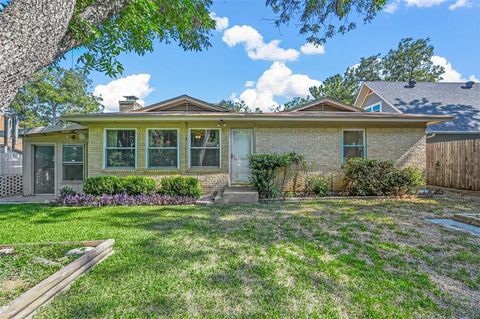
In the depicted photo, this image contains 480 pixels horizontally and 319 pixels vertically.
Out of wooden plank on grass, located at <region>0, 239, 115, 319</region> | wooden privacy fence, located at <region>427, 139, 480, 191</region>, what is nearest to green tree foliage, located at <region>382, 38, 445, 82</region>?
wooden privacy fence, located at <region>427, 139, 480, 191</region>

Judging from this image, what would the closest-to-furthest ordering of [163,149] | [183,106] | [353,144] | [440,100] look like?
1. [163,149]
2. [353,144]
3. [183,106]
4. [440,100]

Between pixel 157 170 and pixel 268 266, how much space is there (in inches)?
282

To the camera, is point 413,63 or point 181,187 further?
point 413,63

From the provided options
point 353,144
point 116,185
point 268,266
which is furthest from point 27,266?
point 353,144

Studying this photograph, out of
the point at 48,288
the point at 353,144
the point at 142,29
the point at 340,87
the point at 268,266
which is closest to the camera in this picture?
the point at 48,288

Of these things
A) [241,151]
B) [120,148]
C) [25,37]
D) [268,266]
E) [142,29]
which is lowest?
[268,266]

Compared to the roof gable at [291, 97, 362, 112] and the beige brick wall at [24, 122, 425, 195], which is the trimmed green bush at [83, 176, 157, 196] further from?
the roof gable at [291, 97, 362, 112]

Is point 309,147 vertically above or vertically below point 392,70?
below

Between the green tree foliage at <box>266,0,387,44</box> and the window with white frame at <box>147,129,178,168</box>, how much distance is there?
228 inches

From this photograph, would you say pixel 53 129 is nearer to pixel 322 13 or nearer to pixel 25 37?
pixel 25 37

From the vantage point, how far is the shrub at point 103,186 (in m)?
8.28

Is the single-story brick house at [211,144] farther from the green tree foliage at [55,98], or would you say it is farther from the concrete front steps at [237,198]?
the green tree foliage at [55,98]

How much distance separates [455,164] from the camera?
32.4 feet

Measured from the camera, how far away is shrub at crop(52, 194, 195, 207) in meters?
7.66
